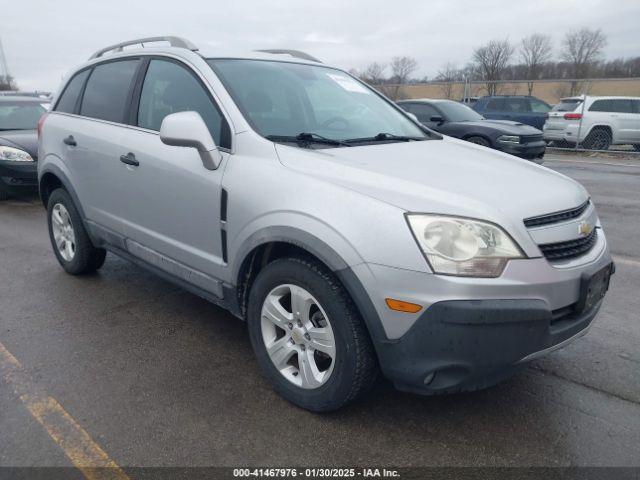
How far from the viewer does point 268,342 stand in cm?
274

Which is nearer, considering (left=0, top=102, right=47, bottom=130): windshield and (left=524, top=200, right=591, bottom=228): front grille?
(left=524, top=200, right=591, bottom=228): front grille

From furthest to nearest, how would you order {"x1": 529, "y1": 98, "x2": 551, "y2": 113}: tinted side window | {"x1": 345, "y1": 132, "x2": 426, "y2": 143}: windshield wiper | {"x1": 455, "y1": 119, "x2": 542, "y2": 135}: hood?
{"x1": 529, "y1": 98, "x2": 551, "y2": 113}: tinted side window, {"x1": 455, "y1": 119, "x2": 542, "y2": 135}: hood, {"x1": 345, "y1": 132, "x2": 426, "y2": 143}: windshield wiper

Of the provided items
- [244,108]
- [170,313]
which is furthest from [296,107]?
[170,313]

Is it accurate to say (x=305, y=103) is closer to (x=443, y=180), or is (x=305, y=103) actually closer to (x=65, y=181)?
(x=443, y=180)

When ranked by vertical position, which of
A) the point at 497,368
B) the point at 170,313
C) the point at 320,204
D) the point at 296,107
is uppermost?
the point at 296,107

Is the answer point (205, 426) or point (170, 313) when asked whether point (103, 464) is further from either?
point (170, 313)

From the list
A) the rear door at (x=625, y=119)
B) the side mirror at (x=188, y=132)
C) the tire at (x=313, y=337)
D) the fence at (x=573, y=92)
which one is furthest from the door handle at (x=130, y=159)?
the rear door at (x=625, y=119)

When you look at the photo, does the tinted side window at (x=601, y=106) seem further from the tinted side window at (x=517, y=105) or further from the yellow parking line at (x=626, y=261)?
the yellow parking line at (x=626, y=261)

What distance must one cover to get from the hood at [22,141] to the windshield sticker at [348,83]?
5.79 meters

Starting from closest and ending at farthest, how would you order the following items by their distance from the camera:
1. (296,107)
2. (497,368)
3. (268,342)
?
(497,368) < (268,342) < (296,107)

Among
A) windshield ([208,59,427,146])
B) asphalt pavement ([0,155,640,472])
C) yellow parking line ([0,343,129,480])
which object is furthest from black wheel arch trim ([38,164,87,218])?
windshield ([208,59,427,146])

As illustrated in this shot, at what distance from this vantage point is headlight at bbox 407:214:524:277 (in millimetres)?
2102

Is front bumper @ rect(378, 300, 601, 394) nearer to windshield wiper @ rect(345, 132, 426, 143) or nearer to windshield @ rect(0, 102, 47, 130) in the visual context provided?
windshield wiper @ rect(345, 132, 426, 143)

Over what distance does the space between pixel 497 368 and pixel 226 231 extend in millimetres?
1503
